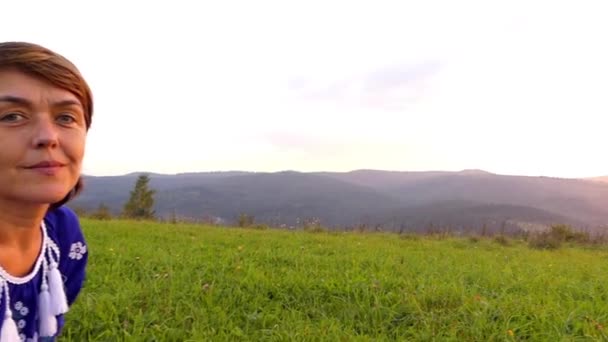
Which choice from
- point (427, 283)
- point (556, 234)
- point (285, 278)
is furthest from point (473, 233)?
point (285, 278)

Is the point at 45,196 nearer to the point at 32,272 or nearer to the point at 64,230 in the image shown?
the point at 32,272

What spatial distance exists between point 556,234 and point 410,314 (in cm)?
1074

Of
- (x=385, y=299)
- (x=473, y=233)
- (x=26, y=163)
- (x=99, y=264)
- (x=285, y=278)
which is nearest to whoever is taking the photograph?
(x=26, y=163)

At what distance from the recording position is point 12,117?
1332 millimetres

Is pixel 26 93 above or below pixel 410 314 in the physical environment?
above

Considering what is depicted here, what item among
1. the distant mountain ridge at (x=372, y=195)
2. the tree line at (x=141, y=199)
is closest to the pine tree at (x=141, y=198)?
the tree line at (x=141, y=199)

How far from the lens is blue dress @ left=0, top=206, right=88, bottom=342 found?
1554 millimetres

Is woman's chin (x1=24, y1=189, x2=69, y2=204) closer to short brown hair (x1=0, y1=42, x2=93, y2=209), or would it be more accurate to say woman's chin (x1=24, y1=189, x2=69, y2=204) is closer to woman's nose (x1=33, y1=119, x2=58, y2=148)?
woman's nose (x1=33, y1=119, x2=58, y2=148)

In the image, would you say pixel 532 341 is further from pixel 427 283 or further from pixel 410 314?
pixel 427 283

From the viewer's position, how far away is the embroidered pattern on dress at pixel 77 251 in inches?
75.7

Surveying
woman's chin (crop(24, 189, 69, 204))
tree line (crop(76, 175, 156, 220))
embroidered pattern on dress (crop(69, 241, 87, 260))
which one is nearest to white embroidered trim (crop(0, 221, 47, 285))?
embroidered pattern on dress (crop(69, 241, 87, 260))

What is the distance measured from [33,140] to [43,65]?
0.24m

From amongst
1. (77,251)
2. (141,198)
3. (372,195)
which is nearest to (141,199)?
(141,198)

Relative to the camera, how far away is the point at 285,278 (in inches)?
158
